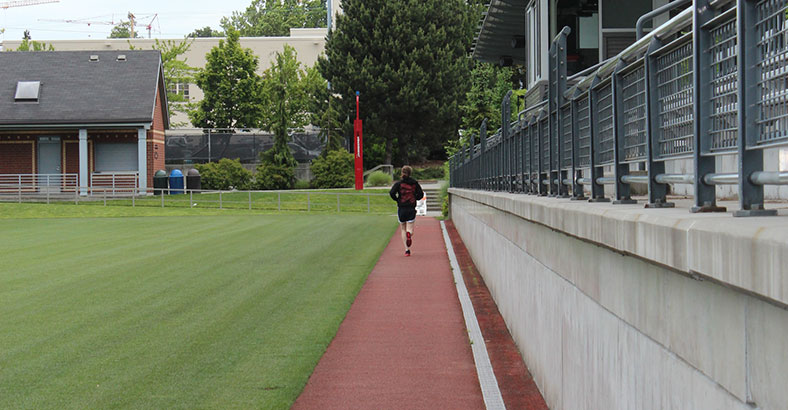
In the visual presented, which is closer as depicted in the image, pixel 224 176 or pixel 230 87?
pixel 224 176

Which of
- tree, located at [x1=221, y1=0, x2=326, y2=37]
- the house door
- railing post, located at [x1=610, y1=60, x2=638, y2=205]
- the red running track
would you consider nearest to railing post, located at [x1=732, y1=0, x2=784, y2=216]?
railing post, located at [x1=610, y1=60, x2=638, y2=205]

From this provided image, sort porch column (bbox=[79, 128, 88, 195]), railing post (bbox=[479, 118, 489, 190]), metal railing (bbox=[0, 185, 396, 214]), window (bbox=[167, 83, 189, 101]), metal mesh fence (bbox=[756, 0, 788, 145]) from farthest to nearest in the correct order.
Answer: window (bbox=[167, 83, 189, 101]) < porch column (bbox=[79, 128, 88, 195]) < metal railing (bbox=[0, 185, 396, 214]) < railing post (bbox=[479, 118, 489, 190]) < metal mesh fence (bbox=[756, 0, 788, 145])

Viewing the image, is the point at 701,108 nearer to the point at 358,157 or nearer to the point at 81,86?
the point at 358,157

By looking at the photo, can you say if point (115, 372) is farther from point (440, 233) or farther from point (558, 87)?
point (440, 233)

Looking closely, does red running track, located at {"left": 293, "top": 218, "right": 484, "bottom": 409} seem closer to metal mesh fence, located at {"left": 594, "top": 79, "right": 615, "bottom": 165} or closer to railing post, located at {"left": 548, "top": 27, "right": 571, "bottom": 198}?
railing post, located at {"left": 548, "top": 27, "right": 571, "bottom": 198}

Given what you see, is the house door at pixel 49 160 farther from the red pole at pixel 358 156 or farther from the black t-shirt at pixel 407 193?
the black t-shirt at pixel 407 193

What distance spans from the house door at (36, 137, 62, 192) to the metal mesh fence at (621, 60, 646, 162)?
49939mm

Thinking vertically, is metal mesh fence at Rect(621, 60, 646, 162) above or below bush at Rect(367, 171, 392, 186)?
below

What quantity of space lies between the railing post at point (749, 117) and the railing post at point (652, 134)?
1.32 meters

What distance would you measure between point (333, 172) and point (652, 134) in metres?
49.3

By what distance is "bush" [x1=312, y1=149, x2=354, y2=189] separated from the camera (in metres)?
53.4

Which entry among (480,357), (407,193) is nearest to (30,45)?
(407,193)

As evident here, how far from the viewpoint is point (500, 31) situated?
2494 cm

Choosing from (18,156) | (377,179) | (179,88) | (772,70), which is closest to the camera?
(772,70)
